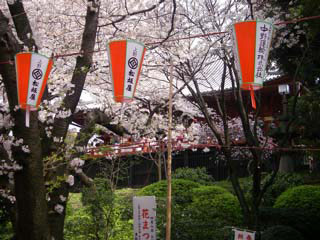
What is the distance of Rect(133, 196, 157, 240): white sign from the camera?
6.03 meters

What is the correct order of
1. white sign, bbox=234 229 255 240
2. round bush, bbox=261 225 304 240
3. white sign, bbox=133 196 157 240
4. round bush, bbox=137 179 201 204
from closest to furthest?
white sign, bbox=234 229 255 240, white sign, bbox=133 196 157 240, round bush, bbox=261 225 304 240, round bush, bbox=137 179 201 204

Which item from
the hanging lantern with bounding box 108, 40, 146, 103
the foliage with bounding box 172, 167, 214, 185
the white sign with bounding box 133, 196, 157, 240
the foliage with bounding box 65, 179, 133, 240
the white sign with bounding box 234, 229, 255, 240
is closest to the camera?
the hanging lantern with bounding box 108, 40, 146, 103

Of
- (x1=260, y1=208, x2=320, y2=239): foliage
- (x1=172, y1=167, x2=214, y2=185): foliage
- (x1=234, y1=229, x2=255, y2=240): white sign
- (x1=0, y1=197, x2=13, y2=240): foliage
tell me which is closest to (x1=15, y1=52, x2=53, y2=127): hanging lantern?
(x1=234, y1=229, x2=255, y2=240): white sign

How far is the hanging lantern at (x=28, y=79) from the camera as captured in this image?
4359 mm

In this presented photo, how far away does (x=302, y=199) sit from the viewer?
890 cm

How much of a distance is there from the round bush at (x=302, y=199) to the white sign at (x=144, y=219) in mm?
4187

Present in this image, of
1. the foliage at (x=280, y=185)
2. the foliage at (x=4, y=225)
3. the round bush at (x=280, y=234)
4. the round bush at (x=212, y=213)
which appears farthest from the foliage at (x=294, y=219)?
the foliage at (x=4, y=225)

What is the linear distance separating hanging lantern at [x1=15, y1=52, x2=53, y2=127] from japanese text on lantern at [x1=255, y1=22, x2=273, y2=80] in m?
2.46

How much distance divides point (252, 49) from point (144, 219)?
10.2 feet

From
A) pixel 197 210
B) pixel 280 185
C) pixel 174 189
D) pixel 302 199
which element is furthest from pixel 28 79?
pixel 280 185

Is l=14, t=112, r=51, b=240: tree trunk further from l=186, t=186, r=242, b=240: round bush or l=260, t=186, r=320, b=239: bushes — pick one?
l=260, t=186, r=320, b=239: bushes

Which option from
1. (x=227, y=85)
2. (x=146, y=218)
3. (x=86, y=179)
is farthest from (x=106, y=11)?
(x=227, y=85)

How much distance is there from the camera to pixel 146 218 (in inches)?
237

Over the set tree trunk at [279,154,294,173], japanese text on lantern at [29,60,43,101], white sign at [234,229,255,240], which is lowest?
white sign at [234,229,255,240]
